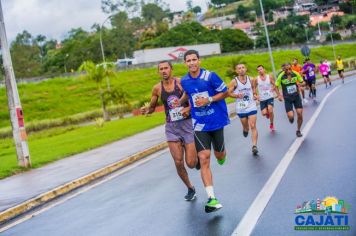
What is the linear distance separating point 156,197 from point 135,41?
122m

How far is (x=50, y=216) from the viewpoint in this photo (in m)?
10.0

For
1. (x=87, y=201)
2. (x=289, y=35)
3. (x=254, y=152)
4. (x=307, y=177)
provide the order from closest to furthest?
1. (x=307, y=177)
2. (x=87, y=201)
3. (x=254, y=152)
4. (x=289, y=35)

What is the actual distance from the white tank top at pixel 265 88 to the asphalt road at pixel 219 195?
2.31 meters

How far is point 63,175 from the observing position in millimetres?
14883

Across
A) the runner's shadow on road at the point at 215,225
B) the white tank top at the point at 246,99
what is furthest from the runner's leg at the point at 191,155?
the white tank top at the point at 246,99

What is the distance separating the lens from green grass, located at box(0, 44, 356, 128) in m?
62.4

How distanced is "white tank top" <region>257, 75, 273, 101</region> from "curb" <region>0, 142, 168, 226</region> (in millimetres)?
3451

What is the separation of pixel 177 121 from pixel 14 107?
9.44 meters

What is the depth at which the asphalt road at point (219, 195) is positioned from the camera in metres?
7.44

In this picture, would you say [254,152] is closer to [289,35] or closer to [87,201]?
[87,201]

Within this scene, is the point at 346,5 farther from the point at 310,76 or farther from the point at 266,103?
the point at 266,103

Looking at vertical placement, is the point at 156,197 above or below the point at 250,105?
below

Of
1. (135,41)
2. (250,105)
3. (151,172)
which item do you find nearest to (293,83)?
(250,105)

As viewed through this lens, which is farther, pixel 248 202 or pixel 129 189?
pixel 129 189
